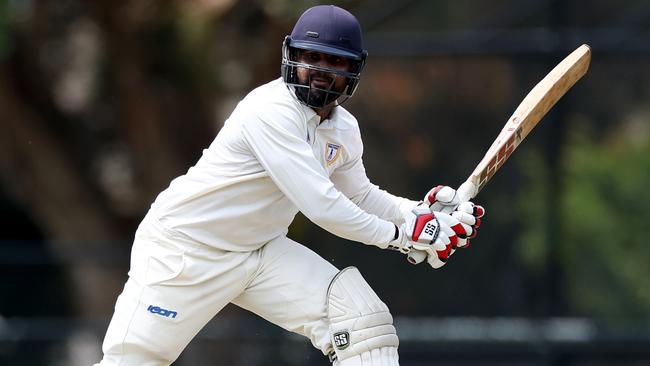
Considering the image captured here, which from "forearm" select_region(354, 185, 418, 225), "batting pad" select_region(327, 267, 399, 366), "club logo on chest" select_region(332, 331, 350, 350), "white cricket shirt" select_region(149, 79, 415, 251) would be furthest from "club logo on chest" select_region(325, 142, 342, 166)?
"club logo on chest" select_region(332, 331, 350, 350)

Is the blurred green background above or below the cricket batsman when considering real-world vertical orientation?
below

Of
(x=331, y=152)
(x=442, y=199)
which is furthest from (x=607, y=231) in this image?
(x=331, y=152)

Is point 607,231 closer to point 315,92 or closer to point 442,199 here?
point 442,199

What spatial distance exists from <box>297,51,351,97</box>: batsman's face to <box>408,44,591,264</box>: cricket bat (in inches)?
26.0

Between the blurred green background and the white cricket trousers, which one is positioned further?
the blurred green background

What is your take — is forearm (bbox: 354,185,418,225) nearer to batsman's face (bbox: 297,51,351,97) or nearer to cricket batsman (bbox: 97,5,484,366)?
cricket batsman (bbox: 97,5,484,366)

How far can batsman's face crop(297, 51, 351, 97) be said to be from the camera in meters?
4.78

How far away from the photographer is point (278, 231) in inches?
196

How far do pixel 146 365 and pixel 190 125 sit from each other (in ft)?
22.7

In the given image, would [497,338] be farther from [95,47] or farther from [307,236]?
[95,47]

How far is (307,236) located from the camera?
880 centimetres

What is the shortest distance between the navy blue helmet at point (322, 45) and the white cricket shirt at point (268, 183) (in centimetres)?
5

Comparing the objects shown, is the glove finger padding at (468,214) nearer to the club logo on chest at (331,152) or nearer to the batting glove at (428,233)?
the batting glove at (428,233)

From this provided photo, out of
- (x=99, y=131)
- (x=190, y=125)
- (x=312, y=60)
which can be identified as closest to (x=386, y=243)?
(x=312, y=60)
